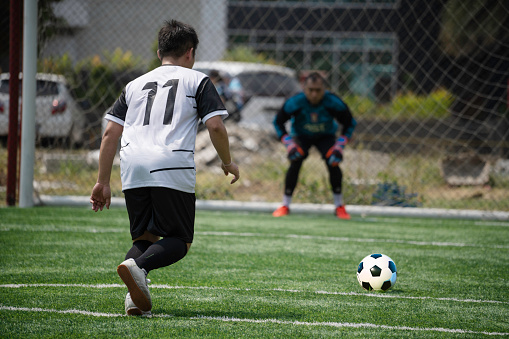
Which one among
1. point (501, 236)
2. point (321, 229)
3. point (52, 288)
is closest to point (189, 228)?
point (52, 288)

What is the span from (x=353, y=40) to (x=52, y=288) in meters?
11.4

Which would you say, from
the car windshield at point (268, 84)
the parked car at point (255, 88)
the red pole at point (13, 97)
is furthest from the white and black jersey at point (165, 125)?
the car windshield at point (268, 84)

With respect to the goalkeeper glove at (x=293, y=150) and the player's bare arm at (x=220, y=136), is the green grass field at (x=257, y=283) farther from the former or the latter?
the goalkeeper glove at (x=293, y=150)

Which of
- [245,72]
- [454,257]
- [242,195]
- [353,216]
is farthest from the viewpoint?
[245,72]

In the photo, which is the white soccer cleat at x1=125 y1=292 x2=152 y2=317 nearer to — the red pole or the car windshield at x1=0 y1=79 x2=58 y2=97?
the red pole

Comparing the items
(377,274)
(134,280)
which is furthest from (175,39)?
(377,274)

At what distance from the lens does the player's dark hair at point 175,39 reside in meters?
3.19

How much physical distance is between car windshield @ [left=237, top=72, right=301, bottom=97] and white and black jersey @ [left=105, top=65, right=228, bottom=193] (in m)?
7.83

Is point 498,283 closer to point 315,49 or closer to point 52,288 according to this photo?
point 52,288

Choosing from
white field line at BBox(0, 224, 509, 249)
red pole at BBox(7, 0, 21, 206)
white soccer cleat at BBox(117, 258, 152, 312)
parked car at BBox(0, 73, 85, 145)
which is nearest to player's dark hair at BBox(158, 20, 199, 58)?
white soccer cleat at BBox(117, 258, 152, 312)

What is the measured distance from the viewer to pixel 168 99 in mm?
3123

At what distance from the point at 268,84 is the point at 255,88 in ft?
Result: 1.87

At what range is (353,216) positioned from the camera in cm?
808

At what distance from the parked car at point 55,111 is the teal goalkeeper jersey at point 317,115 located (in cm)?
310
